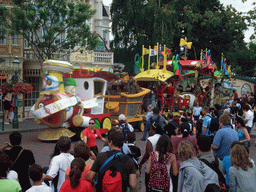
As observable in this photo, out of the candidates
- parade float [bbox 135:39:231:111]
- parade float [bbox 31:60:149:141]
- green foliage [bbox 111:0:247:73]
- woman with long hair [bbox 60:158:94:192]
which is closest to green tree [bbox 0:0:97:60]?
parade float [bbox 135:39:231:111]

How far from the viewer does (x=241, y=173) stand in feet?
15.5

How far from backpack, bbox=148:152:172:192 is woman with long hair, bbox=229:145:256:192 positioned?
3.19 feet

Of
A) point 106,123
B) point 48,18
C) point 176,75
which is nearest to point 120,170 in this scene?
point 106,123

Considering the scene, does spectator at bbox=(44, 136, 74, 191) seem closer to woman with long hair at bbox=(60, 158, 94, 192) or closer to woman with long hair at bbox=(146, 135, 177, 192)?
woman with long hair at bbox=(60, 158, 94, 192)

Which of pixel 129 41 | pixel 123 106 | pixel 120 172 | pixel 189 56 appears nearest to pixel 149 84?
pixel 123 106

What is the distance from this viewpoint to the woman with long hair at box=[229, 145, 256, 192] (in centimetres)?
470

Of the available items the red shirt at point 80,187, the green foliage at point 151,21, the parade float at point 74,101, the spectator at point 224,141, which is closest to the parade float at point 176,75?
the parade float at point 74,101

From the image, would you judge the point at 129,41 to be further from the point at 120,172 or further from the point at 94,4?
the point at 120,172

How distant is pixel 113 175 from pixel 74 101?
31.7ft

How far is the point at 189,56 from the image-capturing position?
40906 millimetres

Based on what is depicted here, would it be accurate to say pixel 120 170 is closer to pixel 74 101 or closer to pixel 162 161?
pixel 162 161

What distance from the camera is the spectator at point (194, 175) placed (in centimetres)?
452

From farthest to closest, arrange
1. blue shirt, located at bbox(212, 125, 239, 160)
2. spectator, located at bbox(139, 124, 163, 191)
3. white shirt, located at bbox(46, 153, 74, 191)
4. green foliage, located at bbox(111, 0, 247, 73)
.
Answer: green foliage, located at bbox(111, 0, 247, 73) < blue shirt, located at bbox(212, 125, 239, 160) < spectator, located at bbox(139, 124, 163, 191) < white shirt, located at bbox(46, 153, 74, 191)

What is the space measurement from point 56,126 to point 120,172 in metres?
9.83
